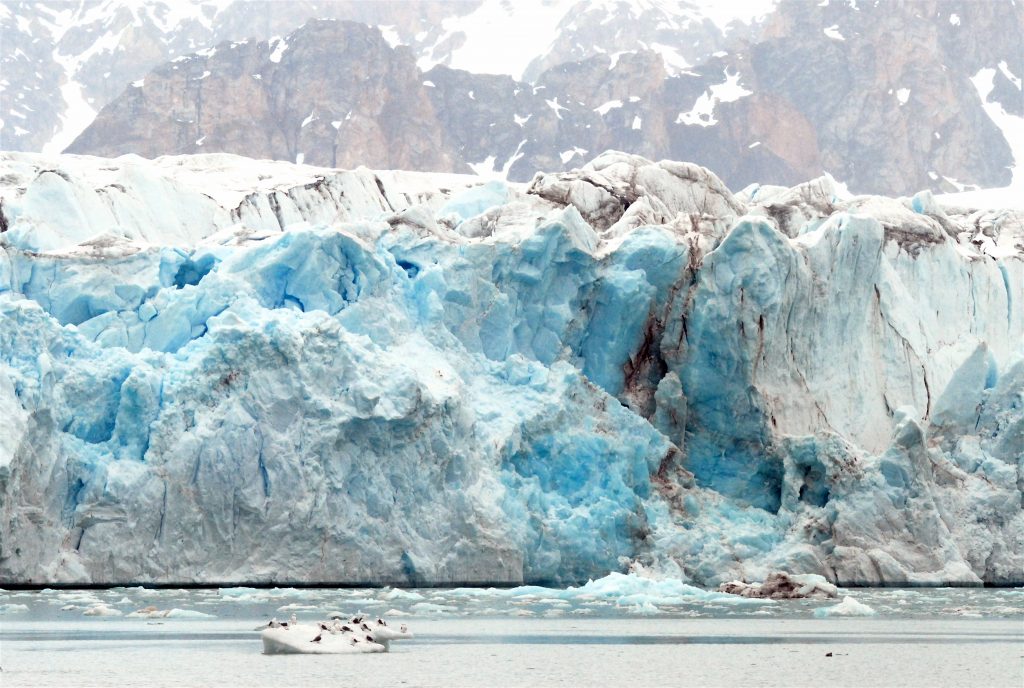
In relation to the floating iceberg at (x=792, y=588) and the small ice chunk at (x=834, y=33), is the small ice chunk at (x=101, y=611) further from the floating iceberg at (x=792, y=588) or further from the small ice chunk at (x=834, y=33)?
the small ice chunk at (x=834, y=33)

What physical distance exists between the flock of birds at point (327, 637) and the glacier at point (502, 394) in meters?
7.32

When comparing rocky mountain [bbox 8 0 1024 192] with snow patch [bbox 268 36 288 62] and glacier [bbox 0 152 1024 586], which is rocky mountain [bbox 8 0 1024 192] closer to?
snow patch [bbox 268 36 288 62]

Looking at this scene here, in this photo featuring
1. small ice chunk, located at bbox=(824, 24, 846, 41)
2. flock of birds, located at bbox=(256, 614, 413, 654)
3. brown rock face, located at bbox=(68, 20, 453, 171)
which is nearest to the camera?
flock of birds, located at bbox=(256, 614, 413, 654)

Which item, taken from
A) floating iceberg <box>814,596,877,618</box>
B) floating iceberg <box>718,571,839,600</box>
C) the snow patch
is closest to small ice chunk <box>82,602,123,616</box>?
floating iceberg <box>814,596,877,618</box>

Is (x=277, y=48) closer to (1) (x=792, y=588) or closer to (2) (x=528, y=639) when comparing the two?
(1) (x=792, y=588)

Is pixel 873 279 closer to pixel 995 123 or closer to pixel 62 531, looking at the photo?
pixel 62 531

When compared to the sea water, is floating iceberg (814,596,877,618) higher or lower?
higher

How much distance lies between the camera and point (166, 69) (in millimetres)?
75000

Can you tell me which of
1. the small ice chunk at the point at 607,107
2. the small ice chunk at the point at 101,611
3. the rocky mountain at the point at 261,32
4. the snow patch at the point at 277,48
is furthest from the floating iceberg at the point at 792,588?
the rocky mountain at the point at 261,32

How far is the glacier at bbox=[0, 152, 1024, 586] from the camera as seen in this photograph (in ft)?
82.1

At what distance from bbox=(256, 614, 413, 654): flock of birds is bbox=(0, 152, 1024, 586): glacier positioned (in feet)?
24.0

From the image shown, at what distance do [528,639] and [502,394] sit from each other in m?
10.1

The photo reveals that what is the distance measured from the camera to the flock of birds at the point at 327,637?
16625 millimetres

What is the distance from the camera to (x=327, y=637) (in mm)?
16922
